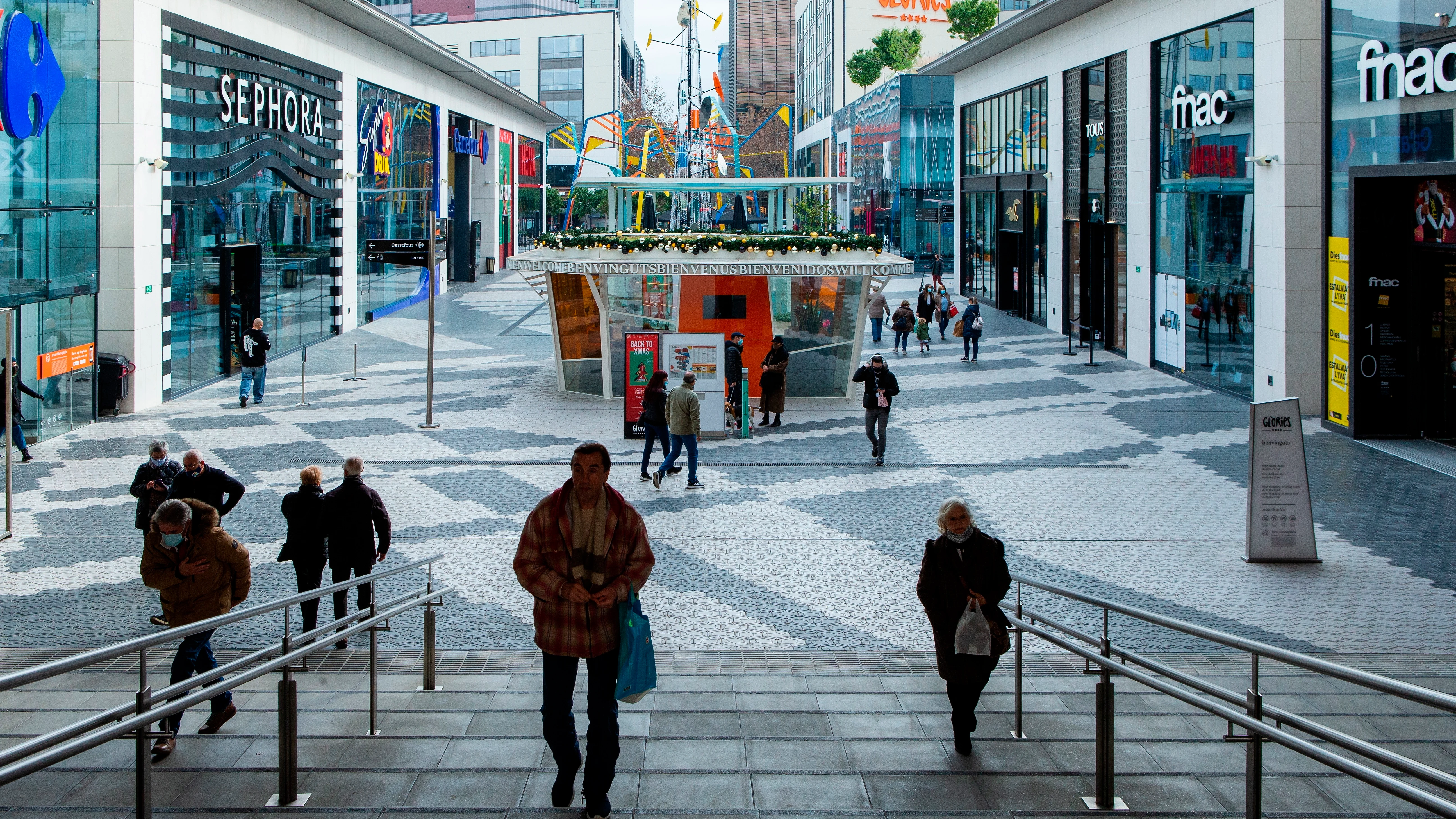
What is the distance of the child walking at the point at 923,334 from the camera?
30.0 m

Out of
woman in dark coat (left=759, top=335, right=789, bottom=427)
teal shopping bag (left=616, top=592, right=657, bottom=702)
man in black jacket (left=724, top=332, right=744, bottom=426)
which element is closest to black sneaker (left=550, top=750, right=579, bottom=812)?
teal shopping bag (left=616, top=592, right=657, bottom=702)

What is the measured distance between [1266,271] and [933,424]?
19.0 feet

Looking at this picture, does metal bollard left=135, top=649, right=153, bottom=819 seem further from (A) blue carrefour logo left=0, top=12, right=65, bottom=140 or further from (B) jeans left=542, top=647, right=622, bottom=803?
(A) blue carrefour logo left=0, top=12, right=65, bottom=140

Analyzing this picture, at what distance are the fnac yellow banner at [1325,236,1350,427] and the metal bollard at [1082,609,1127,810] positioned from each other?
1438 cm

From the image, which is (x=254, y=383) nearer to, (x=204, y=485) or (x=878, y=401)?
(x=878, y=401)

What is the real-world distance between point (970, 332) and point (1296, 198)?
8.74 metres

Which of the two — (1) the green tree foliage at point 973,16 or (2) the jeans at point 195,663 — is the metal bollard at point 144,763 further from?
(1) the green tree foliage at point 973,16

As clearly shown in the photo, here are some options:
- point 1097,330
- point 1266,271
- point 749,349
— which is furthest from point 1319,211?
point 1097,330

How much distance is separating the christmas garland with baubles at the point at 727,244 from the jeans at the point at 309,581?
13.0m

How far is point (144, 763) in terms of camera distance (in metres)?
4.86

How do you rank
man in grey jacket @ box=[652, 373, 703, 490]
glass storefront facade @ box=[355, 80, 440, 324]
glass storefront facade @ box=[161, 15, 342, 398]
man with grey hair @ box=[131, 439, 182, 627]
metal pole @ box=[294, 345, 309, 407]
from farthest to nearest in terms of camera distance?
glass storefront facade @ box=[355, 80, 440, 324] → glass storefront facade @ box=[161, 15, 342, 398] → metal pole @ box=[294, 345, 309, 407] → man in grey jacket @ box=[652, 373, 703, 490] → man with grey hair @ box=[131, 439, 182, 627]

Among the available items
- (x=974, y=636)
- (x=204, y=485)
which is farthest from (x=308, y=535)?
(x=974, y=636)

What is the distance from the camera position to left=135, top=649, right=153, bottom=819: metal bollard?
189 inches

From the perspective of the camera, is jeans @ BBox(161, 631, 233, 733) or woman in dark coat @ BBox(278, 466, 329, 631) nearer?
jeans @ BBox(161, 631, 233, 733)
